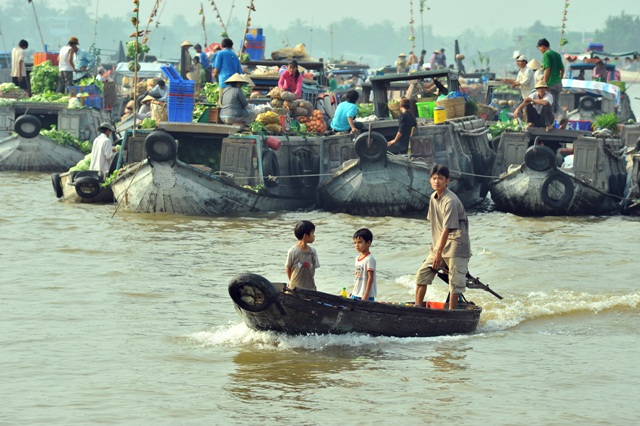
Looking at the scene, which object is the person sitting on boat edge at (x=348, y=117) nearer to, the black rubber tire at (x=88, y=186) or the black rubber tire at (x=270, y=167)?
the black rubber tire at (x=270, y=167)

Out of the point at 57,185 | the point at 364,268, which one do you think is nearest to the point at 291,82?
the point at 57,185

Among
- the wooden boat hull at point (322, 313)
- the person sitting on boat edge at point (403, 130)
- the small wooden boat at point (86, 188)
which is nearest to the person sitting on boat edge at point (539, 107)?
the person sitting on boat edge at point (403, 130)

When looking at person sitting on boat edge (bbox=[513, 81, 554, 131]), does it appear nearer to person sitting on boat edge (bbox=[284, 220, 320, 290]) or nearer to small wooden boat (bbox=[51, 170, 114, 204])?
small wooden boat (bbox=[51, 170, 114, 204])

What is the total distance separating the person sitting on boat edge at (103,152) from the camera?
802 inches

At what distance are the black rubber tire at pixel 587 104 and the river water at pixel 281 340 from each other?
12102mm

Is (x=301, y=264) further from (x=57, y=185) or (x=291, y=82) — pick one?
(x=57, y=185)

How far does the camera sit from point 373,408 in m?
9.11

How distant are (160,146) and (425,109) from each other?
5803 mm

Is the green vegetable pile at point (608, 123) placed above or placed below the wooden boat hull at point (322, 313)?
above

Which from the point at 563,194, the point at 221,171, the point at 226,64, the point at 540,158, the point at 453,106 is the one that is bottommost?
the point at 563,194

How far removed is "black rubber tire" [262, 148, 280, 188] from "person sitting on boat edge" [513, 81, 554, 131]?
438 centimetres

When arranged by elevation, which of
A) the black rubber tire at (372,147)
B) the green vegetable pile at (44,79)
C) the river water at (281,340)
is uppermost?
the green vegetable pile at (44,79)

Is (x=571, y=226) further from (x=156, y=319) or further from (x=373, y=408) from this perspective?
(x=373, y=408)

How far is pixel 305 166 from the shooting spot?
820 inches
